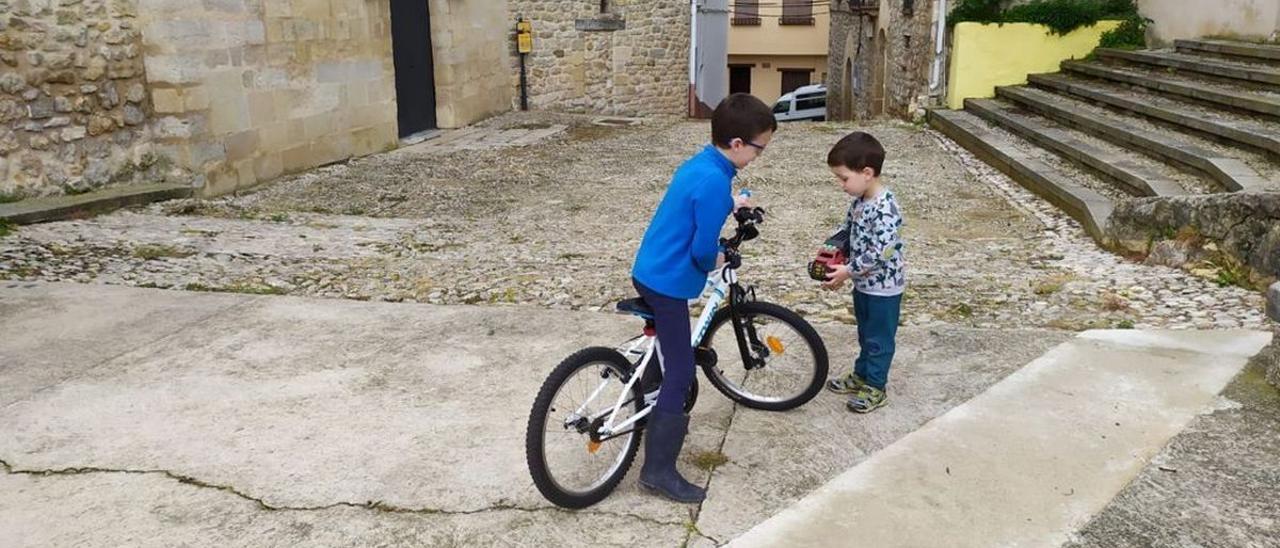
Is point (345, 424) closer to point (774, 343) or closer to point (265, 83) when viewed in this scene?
point (774, 343)

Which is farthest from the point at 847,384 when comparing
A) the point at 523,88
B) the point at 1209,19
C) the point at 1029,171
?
the point at 523,88

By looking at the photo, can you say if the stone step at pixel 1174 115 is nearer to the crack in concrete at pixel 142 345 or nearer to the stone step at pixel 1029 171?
the stone step at pixel 1029 171

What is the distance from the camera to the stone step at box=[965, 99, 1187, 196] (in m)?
6.67

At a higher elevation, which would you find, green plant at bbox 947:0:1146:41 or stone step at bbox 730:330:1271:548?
green plant at bbox 947:0:1146:41

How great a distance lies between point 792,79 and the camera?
115ft

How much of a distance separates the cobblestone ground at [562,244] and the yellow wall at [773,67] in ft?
81.2

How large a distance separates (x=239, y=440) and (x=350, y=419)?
1.24 feet

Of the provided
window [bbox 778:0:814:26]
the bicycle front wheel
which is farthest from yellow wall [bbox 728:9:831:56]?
the bicycle front wheel

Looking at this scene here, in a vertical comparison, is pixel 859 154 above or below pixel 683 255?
above

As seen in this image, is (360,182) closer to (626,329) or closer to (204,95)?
(204,95)

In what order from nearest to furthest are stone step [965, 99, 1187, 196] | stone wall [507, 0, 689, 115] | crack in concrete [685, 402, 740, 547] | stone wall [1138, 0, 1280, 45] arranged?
1. crack in concrete [685, 402, 740, 547]
2. stone step [965, 99, 1187, 196]
3. stone wall [1138, 0, 1280, 45]
4. stone wall [507, 0, 689, 115]

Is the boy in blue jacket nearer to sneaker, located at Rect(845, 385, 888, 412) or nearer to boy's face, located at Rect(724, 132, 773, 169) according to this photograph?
boy's face, located at Rect(724, 132, 773, 169)

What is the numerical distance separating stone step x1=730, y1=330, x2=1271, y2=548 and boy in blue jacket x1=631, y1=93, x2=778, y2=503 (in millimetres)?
371

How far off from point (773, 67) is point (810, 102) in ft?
28.4
